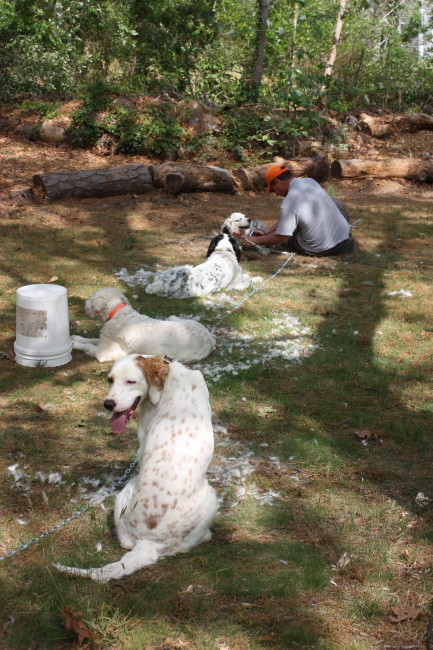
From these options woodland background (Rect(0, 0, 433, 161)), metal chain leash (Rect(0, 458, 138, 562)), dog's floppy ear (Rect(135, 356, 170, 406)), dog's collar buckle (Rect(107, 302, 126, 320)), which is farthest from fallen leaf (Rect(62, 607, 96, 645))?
woodland background (Rect(0, 0, 433, 161))

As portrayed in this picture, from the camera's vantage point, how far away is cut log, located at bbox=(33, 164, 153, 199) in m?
12.0

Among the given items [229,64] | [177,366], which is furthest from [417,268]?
[229,64]

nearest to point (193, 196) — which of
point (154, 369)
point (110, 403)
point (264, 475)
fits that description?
point (264, 475)

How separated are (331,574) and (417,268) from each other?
657cm

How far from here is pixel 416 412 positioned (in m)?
5.44

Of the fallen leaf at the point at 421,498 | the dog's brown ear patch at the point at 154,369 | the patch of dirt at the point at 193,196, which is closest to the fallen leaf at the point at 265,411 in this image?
the fallen leaf at the point at 421,498

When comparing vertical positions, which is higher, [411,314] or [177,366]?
[177,366]

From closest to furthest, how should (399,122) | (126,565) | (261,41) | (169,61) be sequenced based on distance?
1. (126,565)
2. (169,61)
3. (261,41)
4. (399,122)

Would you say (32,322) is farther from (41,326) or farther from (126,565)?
(126,565)

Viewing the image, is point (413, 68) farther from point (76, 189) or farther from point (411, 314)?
point (411, 314)

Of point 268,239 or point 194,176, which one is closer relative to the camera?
point 268,239

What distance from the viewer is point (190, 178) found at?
1299 cm

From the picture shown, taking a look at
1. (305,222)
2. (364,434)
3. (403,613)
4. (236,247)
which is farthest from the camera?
(305,222)

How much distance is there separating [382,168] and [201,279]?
8.91m
